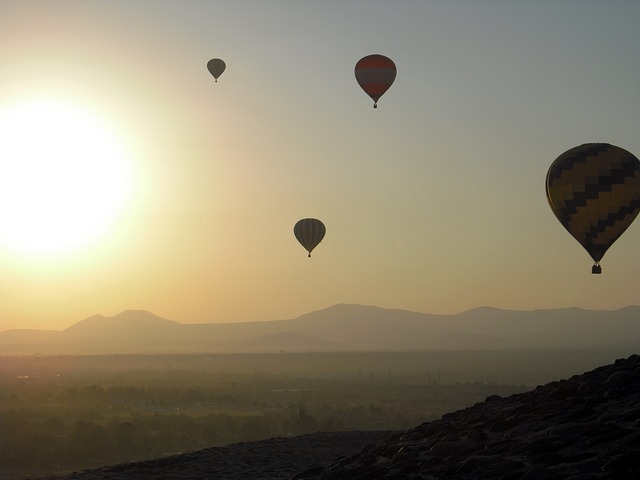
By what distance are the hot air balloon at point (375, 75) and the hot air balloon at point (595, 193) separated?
64.4 feet

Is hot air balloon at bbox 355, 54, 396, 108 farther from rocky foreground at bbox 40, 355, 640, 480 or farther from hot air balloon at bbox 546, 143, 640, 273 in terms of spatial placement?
rocky foreground at bbox 40, 355, 640, 480

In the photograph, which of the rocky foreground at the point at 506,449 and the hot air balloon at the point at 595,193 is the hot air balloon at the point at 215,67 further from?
the rocky foreground at the point at 506,449

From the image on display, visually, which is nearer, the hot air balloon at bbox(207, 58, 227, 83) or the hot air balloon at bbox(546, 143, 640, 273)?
the hot air balloon at bbox(546, 143, 640, 273)

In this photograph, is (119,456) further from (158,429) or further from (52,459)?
(158,429)

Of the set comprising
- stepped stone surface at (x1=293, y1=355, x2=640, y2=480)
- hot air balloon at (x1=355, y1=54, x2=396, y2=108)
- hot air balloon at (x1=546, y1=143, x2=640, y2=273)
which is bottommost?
stepped stone surface at (x1=293, y1=355, x2=640, y2=480)

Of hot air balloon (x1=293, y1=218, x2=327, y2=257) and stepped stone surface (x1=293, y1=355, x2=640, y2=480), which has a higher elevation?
hot air balloon (x1=293, y1=218, x2=327, y2=257)

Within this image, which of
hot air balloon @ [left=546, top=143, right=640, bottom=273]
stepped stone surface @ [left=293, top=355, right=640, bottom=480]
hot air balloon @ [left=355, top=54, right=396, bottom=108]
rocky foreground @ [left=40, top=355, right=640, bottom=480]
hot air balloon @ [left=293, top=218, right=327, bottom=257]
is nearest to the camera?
stepped stone surface @ [left=293, top=355, right=640, bottom=480]

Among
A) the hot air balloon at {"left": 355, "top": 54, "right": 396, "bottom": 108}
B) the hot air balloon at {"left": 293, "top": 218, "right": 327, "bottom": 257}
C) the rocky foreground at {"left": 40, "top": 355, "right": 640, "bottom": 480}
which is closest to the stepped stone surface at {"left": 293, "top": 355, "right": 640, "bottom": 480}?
the rocky foreground at {"left": 40, "top": 355, "right": 640, "bottom": 480}

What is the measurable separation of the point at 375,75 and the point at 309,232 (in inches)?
528

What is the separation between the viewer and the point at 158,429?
595 feet

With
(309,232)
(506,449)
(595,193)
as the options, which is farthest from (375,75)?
(506,449)

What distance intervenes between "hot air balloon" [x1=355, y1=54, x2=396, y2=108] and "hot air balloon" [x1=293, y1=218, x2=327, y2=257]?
12093 mm

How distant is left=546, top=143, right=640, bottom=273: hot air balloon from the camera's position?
47.0 metres

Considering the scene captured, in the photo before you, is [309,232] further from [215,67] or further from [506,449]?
[506,449]
